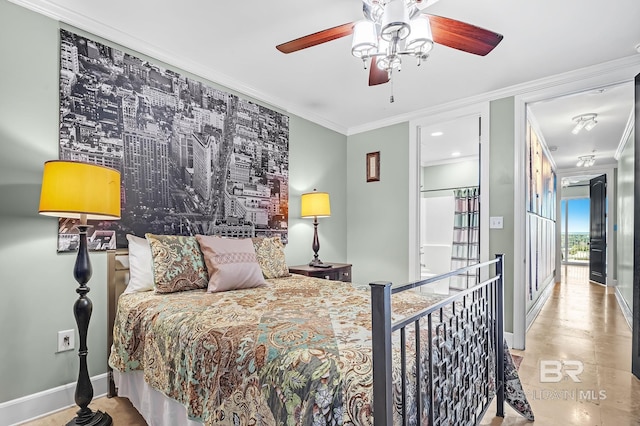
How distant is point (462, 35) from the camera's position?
1.66 m

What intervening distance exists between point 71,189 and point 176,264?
29.3 inches

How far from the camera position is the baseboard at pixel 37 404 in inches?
70.7

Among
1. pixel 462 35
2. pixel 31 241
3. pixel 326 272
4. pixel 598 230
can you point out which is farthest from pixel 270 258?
pixel 598 230

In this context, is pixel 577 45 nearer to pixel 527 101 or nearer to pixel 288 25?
pixel 527 101

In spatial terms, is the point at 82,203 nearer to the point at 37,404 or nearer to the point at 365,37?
the point at 37,404

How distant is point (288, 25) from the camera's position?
7.18 feet

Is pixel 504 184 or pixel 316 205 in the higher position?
pixel 504 184

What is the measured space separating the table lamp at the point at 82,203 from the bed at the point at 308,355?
0.20m

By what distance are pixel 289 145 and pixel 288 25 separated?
4.92 ft

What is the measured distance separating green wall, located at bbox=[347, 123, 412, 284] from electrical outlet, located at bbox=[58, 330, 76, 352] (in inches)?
120

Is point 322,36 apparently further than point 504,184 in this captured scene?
No

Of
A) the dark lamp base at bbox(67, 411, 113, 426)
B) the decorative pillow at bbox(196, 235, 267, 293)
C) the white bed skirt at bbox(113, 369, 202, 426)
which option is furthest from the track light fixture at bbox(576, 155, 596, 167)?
the dark lamp base at bbox(67, 411, 113, 426)

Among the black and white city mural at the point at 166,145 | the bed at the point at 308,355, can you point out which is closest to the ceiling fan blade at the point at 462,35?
the bed at the point at 308,355

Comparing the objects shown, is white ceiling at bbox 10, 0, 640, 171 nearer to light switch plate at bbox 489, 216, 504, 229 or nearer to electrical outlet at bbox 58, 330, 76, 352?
light switch plate at bbox 489, 216, 504, 229
